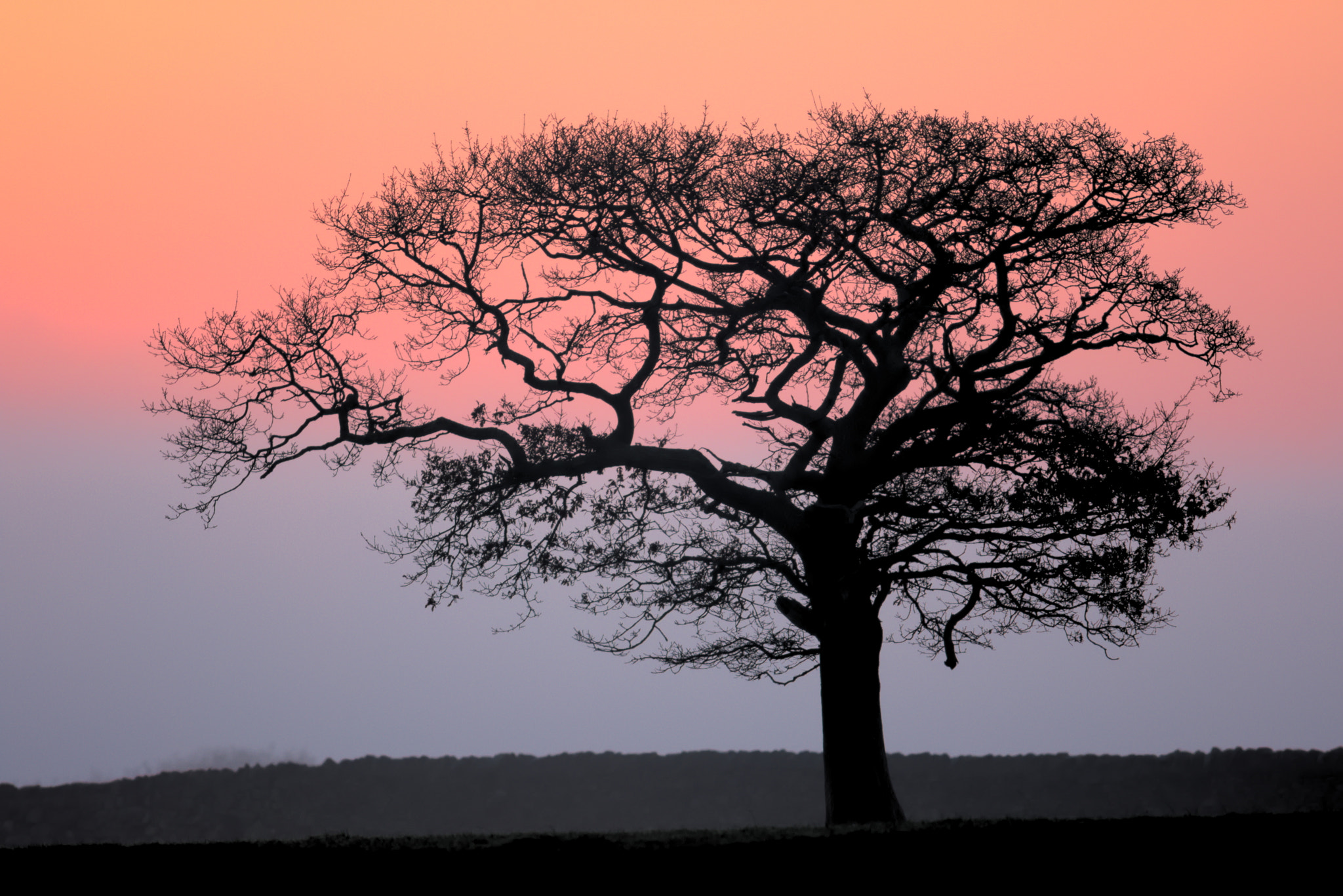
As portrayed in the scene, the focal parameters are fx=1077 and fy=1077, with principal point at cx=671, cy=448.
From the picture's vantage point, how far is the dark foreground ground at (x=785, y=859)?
30.1 feet

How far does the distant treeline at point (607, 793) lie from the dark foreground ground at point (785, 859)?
1239cm

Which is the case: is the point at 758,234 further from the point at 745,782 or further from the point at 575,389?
the point at 745,782

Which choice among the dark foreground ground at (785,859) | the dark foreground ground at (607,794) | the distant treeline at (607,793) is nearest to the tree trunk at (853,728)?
the dark foreground ground at (785,859)

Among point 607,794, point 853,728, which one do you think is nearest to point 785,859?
point 853,728

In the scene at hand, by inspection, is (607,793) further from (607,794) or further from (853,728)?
(853,728)

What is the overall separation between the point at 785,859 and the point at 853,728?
5782mm

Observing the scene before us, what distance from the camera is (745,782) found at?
958 inches

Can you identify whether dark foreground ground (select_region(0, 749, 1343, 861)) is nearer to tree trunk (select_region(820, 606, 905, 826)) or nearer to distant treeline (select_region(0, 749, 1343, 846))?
distant treeline (select_region(0, 749, 1343, 846))

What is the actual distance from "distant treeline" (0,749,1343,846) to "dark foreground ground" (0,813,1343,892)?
40.7 ft

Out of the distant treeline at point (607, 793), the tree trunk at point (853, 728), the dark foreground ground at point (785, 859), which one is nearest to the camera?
the dark foreground ground at point (785, 859)

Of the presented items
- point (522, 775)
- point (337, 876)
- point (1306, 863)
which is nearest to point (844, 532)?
point (1306, 863)

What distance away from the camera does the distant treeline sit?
73.4 ft

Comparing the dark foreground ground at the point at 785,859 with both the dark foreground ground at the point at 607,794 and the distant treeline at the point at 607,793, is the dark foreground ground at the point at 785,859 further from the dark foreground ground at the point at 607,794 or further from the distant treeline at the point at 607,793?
the distant treeline at the point at 607,793

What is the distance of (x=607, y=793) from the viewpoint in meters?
24.2
